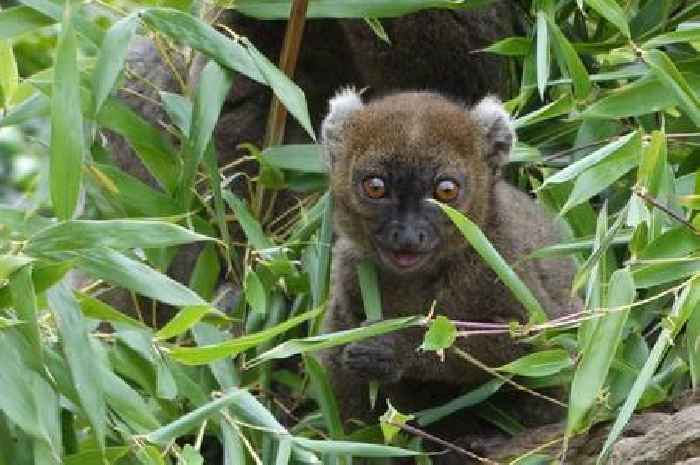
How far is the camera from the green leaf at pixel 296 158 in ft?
17.3

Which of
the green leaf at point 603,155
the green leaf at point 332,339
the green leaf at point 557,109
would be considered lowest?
the green leaf at point 332,339

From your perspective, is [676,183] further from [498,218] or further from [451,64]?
[451,64]

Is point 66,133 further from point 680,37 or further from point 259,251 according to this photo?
point 680,37

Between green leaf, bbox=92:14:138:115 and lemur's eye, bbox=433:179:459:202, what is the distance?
103 cm

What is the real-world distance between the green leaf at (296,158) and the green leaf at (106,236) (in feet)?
4.28

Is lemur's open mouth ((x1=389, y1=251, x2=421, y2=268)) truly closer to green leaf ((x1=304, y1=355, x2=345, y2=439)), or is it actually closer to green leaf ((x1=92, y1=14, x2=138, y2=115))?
green leaf ((x1=304, y1=355, x2=345, y2=439))

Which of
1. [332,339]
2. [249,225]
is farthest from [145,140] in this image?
[332,339]

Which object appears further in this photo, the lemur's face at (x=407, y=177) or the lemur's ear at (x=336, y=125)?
the lemur's ear at (x=336, y=125)

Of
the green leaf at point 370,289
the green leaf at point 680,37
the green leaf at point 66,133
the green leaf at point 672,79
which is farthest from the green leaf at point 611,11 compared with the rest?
the green leaf at point 66,133

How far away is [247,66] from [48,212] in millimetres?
1396

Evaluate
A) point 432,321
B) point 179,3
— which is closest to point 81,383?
point 432,321

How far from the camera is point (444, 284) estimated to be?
496 cm

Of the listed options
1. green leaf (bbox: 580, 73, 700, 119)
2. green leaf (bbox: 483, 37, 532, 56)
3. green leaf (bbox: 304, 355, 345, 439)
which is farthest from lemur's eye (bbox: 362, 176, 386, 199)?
green leaf (bbox: 483, 37, 532, 56)

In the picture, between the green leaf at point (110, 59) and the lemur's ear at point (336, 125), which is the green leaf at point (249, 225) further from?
the green leaf at point (110, 59)
